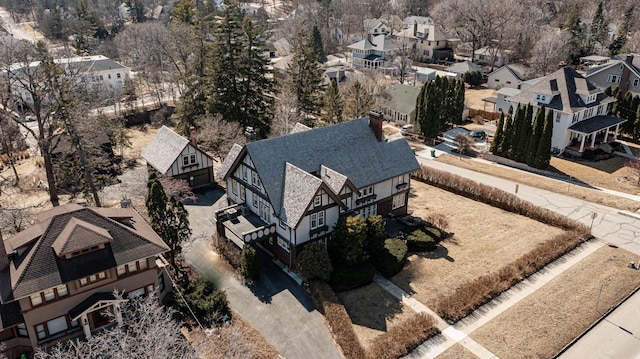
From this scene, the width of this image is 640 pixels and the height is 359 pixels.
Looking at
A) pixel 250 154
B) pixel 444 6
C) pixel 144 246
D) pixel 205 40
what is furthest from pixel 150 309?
pixel 444 6

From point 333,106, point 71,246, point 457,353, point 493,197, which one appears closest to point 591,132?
point 493,197

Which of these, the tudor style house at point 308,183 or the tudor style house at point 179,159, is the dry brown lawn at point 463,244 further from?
the tudor style house at point 179,159

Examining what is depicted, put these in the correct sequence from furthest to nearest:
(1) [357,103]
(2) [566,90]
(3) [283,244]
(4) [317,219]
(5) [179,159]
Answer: (1) [357,103]
(2) [566,90]
(5) [179,159]
(3) [283,244]
(4) [317,219]

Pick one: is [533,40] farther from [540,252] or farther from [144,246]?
[144,246]

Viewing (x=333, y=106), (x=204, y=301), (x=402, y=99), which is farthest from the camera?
(x=402, y=99)

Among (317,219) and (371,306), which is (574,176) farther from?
(317,219)

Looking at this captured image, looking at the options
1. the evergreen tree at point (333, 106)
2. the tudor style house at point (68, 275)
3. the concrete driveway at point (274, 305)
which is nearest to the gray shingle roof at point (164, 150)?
the concrete driveway at point (274, 305)
